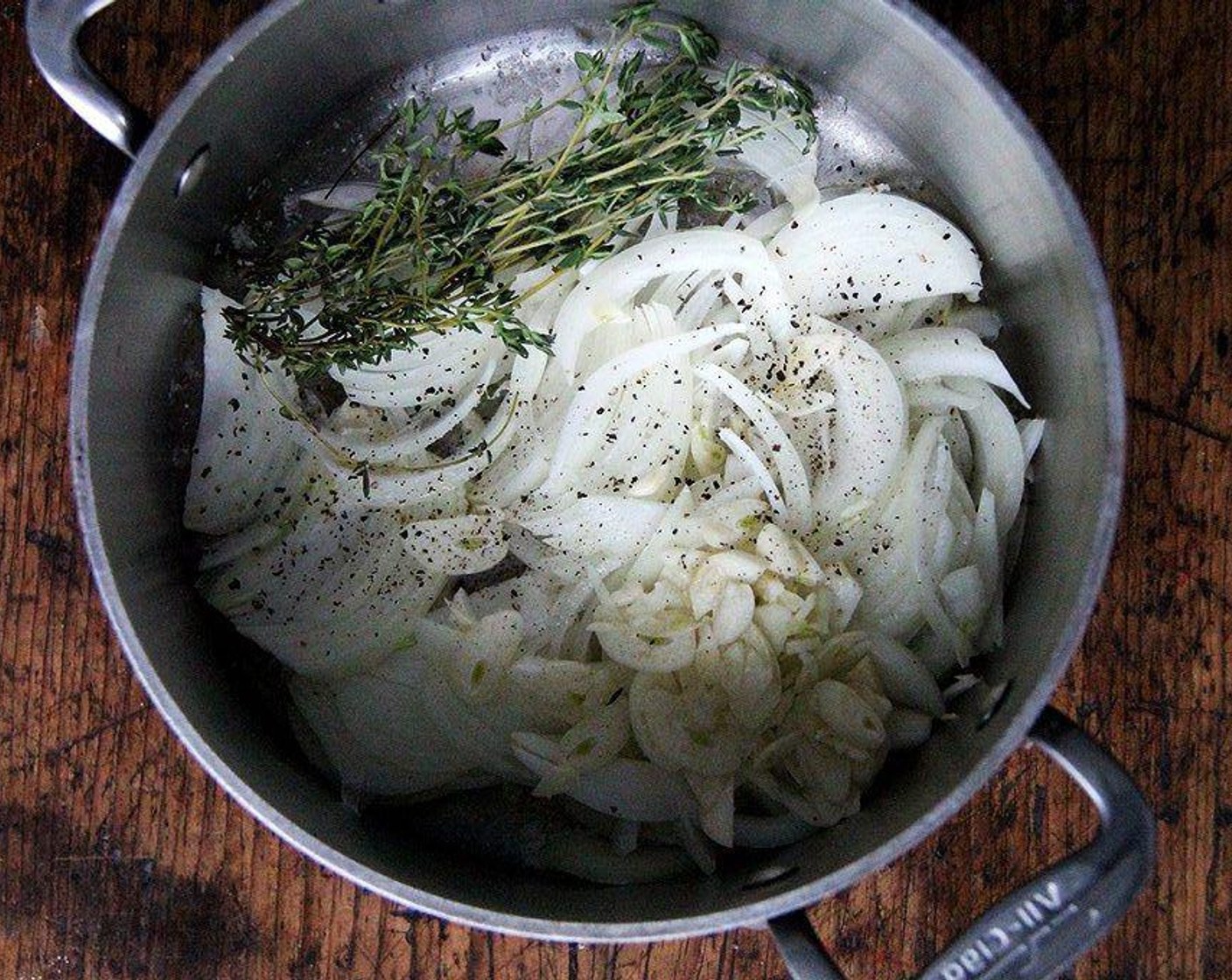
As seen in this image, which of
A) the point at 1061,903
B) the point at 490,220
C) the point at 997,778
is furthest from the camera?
the point at 997,778

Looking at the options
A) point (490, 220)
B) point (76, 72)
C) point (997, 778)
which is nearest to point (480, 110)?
point (490, 220)

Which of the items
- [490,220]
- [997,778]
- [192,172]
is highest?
[192,172]

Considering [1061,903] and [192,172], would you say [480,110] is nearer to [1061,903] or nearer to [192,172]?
[192,172]

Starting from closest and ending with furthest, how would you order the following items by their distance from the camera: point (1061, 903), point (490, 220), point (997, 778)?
point (1061, 903) < point (490, 220) < point (997, 778)

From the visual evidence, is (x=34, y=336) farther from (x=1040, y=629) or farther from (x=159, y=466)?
(x=1040, y=629)

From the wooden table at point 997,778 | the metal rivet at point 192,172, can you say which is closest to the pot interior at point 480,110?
the metal rivet at point 192,172

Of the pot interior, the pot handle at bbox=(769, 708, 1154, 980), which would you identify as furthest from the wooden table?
the pot handle at bbox=(769, 708, 1154, 980)

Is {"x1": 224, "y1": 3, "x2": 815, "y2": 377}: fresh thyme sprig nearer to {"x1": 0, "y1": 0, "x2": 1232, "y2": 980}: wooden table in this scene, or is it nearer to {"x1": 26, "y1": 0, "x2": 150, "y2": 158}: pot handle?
{"x1": 26, "y1": 0, "x2": 150, "y2": 158}: pot handle

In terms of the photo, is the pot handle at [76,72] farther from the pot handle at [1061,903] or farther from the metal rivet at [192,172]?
the pot handle at [1061,903]
